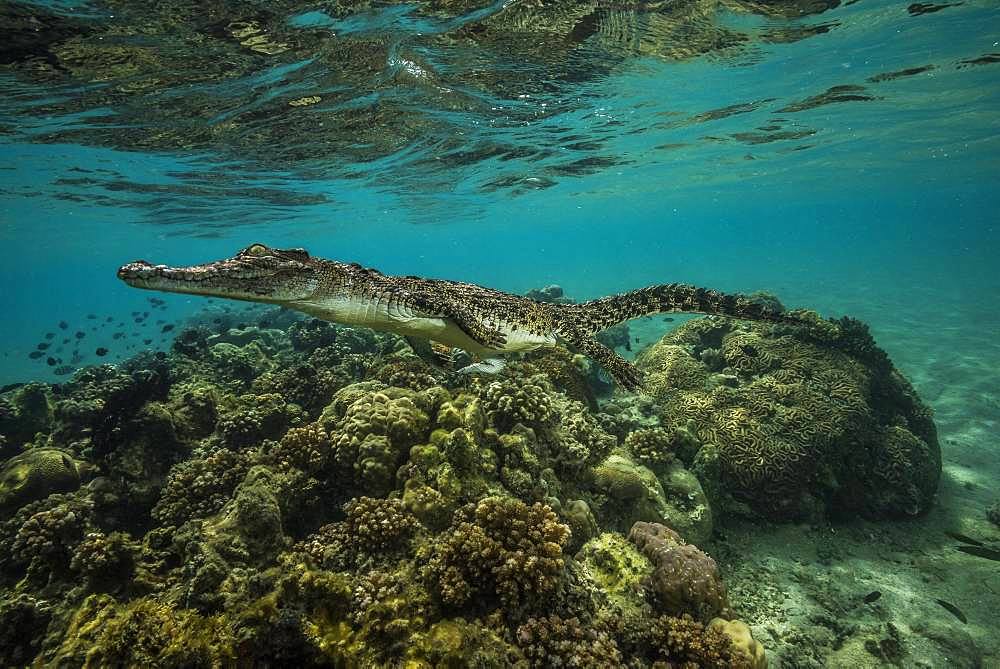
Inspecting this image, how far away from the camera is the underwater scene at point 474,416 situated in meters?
4.67

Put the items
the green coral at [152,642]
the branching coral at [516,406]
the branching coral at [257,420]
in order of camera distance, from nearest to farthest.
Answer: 1. the green coral at [152,642]
2. the branching coral at [516,406]
3. the branching coral at [257,420]

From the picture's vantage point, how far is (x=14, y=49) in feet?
35.5

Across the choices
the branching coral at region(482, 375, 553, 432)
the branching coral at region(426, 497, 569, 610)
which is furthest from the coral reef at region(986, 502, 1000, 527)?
the branching coral at region(426, 497, 569, 610)

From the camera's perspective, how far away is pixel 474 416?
6773mm

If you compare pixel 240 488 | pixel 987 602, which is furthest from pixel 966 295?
pixel 240 488

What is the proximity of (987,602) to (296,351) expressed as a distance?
1880 cm

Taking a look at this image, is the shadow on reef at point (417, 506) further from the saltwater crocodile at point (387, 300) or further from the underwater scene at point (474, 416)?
the saltwater crocodile at point (387, 300)

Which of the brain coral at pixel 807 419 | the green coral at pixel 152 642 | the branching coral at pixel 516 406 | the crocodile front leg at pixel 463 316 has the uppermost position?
the crocodile front leg at pixel 463 316

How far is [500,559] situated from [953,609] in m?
8.41

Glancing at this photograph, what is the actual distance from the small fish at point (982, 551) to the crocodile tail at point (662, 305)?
623 centimetres

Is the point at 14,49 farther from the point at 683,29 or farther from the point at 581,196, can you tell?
the point at 581,196

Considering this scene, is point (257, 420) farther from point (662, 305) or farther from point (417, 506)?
point (662, 305)

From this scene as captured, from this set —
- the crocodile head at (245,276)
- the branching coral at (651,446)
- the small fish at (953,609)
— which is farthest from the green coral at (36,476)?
the small fish at (953,609)

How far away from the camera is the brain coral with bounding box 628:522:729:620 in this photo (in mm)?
5270
